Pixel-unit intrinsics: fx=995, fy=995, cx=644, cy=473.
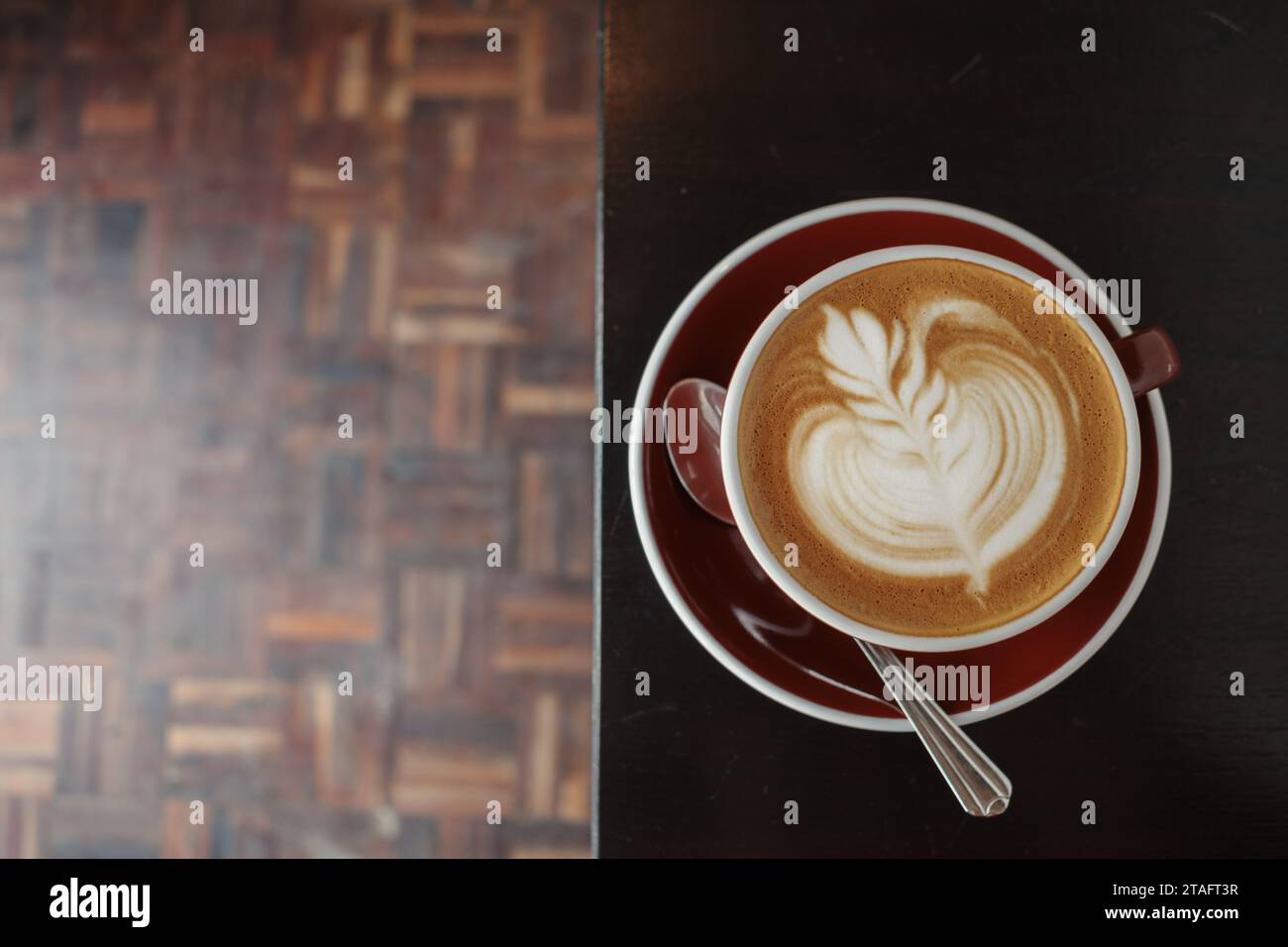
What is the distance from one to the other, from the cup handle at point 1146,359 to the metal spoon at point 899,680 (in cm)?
19

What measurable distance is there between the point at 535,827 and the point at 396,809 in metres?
0.16

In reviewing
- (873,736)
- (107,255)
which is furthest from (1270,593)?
(107,255)

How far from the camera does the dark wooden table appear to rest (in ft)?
1.92

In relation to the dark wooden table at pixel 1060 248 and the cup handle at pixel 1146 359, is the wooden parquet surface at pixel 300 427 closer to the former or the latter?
the dark wooden table at pixel 1060 248

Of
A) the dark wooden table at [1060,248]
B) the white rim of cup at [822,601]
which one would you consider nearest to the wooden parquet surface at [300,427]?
the dark wooden table at [1060,248]

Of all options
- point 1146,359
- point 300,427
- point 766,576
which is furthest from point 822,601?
point 300,427

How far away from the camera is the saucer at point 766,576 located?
0.54m

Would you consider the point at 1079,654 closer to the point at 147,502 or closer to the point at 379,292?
the point at 379,292

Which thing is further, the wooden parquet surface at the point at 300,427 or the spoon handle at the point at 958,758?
the wooden parquet surface at the point at 300,427

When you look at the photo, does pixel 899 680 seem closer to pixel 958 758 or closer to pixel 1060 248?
pixel 958 758

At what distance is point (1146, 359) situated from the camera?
51cm

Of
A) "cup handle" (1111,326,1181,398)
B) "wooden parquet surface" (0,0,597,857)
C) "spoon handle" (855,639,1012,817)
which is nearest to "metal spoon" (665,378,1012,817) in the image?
"spoon handle" (855,639,1012,817)

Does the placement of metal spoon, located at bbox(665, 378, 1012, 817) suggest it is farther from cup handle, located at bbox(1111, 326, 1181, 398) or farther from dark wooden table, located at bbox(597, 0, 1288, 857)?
cup handle, located at bbox(1111, 326, 1181, 398)

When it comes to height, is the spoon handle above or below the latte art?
below
